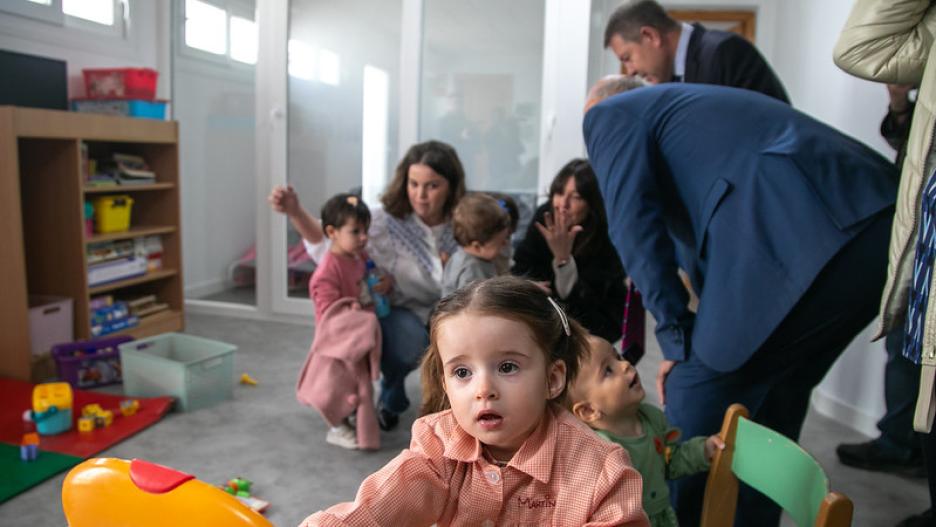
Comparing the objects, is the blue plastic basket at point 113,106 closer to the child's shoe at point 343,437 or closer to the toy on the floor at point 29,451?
the toy on the floor at point 29,451

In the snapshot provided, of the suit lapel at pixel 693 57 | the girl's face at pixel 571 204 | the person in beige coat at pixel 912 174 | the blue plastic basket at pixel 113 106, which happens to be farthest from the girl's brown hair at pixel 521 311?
the blue plastic basket at pixel 113 106

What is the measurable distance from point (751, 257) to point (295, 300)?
132 inches

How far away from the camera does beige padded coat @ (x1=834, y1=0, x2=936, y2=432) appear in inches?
45.1

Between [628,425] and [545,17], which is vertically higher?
[545,17]

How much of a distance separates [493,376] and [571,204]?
1.54 m

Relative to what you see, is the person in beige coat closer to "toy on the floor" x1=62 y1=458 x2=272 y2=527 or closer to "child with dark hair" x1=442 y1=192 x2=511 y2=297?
"toy on the floor" x1=62 y1=458 x2=272 y2=527

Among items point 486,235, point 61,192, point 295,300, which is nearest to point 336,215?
point 486,235

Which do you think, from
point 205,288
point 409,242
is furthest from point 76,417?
point 205,288

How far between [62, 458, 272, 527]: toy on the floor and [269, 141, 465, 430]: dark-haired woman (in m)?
1.76

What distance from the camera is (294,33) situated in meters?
4.20

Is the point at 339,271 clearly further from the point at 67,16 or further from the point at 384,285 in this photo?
the point at 67,16

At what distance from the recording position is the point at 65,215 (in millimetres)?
3281

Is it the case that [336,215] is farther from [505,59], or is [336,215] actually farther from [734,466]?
[505,59]

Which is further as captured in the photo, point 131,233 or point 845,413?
point 131,233
